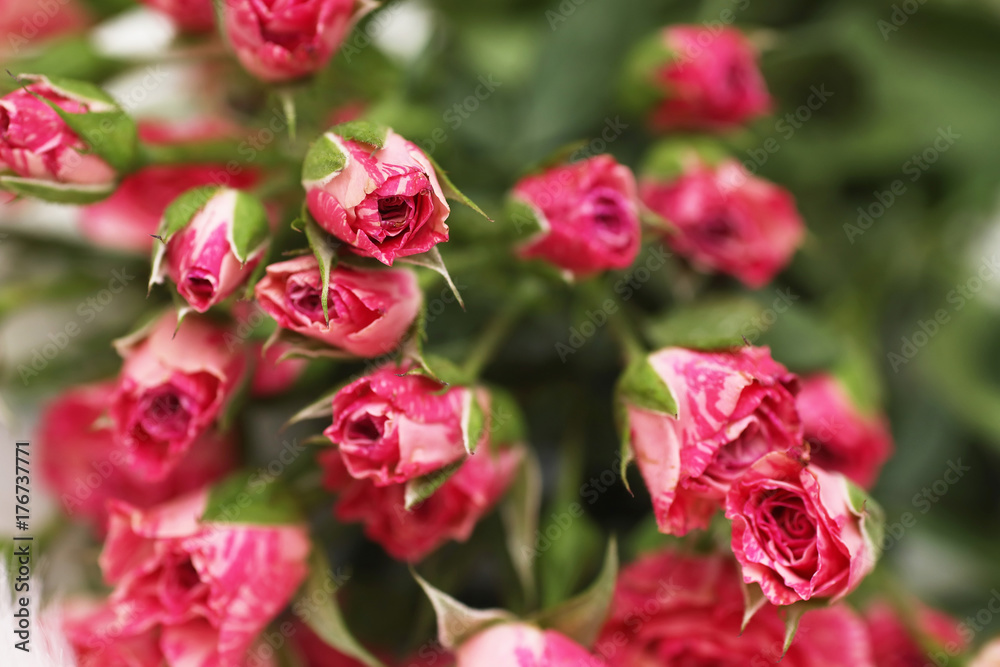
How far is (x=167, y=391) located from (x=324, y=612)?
0.12 m

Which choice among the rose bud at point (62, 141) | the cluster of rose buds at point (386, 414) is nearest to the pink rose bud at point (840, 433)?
the cluster of rose buds at point (386, 414)

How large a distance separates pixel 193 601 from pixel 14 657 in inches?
3.1

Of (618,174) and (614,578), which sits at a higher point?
(618,174)

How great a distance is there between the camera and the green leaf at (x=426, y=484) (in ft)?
1.14

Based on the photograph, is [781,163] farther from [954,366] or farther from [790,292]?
[954,366]

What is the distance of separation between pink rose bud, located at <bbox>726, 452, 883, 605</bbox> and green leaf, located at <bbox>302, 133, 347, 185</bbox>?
0.62ft

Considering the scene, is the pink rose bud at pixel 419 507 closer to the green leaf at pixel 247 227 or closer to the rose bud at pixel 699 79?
the green leaf at pixel 247 227

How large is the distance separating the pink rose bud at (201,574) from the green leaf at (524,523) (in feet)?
0.35

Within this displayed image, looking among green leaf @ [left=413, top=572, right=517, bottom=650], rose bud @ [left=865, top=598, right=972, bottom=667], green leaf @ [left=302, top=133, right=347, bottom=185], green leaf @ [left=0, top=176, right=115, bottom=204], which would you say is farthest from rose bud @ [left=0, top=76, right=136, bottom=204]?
rose bud @ [left=865, top=598, right=972, bottom=667]

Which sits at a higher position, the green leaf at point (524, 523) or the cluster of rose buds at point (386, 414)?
the cluster of rose buds at point (386, 414)

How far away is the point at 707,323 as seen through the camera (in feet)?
1.50

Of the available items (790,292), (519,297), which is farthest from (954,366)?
(519,297)

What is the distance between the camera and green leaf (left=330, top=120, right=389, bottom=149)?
33 cm

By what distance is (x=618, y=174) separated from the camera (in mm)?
395
